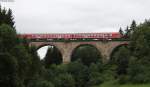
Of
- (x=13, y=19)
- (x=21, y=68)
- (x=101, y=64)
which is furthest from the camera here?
(x=101, y=64)

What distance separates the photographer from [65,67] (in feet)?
271

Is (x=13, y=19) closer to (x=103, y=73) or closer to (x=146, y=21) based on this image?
(x=103, y=73)

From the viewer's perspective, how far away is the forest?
39144 millimetres

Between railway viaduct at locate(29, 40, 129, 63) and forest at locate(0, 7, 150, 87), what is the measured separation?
2475 millimetres

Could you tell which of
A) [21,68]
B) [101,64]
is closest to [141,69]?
[101,64]

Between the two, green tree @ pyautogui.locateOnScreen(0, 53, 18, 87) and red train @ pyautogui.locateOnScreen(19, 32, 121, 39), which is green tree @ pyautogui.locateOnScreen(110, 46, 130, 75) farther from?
green tree @ pyautogui.locateOnScreen(0, 53, 18, 87)

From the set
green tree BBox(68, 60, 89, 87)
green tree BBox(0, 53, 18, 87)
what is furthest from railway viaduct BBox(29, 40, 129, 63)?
green tree BBox(0, 53, 18, 87)

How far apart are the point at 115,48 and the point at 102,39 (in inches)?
121

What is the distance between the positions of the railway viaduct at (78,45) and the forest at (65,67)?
8.12 feet

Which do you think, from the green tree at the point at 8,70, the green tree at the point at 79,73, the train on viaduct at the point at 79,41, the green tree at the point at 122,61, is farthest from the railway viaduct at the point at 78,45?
the green tree at the point at 8,70

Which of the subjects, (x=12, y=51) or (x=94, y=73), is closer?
(x=12, y=51)

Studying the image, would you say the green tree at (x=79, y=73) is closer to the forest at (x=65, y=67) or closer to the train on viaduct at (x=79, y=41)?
the forest at (x=65, y=67)

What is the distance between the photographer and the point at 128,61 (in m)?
70.7

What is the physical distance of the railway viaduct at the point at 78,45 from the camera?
87812 millimetres
